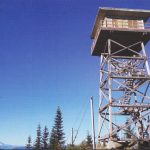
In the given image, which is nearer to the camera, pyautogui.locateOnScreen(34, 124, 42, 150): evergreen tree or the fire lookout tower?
the fire lookout tower

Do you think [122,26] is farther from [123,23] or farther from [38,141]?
[38,141]

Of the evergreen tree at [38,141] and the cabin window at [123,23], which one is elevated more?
the cabin window at [123,23]

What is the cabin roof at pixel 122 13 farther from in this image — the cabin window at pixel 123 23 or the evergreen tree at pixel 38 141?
the evergreen tree at pixel 38 141

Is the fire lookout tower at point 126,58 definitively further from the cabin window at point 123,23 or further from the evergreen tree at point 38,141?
the evergreen tree at point 38,141

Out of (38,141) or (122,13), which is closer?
(122,13)

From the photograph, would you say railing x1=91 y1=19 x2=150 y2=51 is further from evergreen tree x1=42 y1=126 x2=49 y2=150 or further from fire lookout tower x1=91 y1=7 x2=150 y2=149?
evergreen tree x1=42 y1=126 x2=49 y2=150

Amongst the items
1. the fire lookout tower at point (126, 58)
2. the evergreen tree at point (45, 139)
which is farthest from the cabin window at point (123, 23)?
the evergreen tree at point (45, 139)

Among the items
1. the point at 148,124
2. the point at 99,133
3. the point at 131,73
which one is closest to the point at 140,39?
the point at 131,73

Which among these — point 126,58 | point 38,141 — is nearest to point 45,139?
point 38,141

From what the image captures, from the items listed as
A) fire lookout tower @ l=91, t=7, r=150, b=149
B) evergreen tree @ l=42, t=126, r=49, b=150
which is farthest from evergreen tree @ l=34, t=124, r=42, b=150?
fire lookout tower @ l=91, t=7, r=150, b=149

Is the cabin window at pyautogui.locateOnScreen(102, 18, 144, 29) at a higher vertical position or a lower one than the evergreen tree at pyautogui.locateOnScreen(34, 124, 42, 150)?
higher

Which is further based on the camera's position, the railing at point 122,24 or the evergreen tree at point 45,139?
the evergreen tree at point 45,139

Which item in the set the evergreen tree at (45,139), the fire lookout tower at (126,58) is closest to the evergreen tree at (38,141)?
the evergreen tree at (45,139)

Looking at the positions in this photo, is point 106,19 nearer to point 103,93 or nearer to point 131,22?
point 131,22
